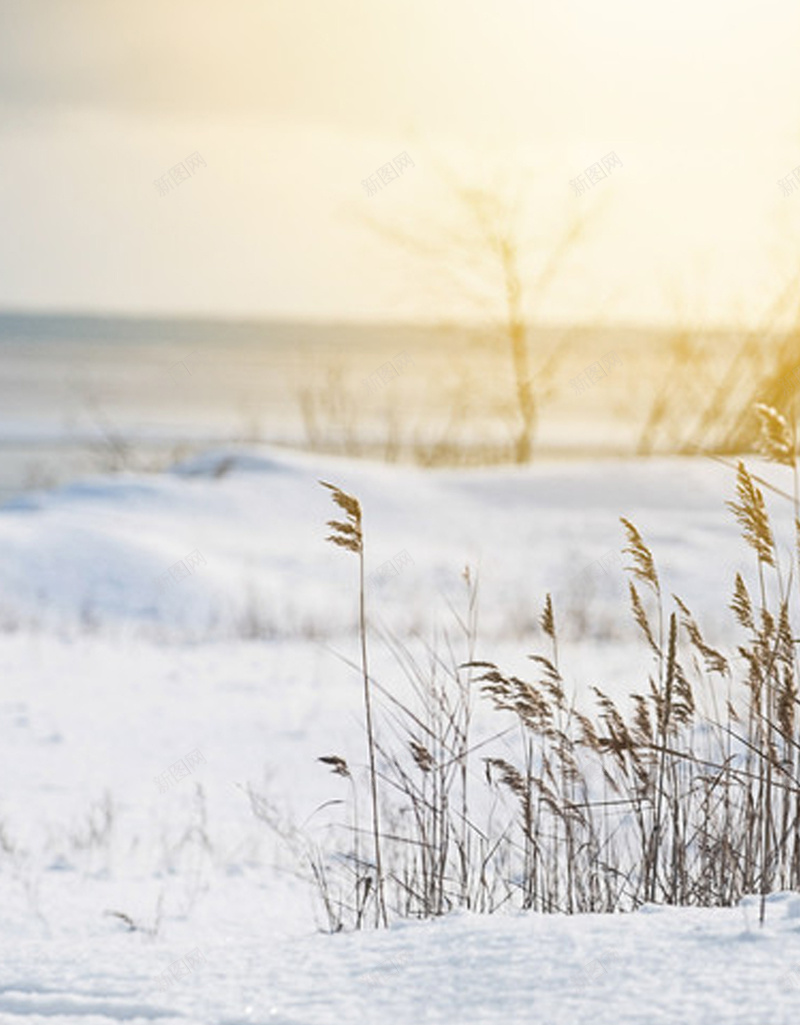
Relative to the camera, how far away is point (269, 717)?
779 cm

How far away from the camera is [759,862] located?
3.88 m

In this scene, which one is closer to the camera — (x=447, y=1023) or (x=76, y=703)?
(x=447, y=1023)

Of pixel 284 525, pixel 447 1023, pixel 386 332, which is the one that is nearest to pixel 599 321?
pixel 284 525

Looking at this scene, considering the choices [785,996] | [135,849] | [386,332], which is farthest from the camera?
[386,332]

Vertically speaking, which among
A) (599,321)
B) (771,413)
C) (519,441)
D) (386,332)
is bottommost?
(771,413)

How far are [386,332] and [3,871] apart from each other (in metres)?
111

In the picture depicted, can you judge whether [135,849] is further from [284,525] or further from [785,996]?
[284,525]

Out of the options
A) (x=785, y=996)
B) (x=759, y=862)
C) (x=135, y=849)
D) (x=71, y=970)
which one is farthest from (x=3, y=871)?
(x=785, y=996)

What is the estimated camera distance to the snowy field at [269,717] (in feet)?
9.20

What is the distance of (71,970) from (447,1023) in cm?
88

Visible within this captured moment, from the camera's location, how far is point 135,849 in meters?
5.60

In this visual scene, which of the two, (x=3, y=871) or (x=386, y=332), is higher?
(x=386, y=332)

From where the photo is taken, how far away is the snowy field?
110 inches

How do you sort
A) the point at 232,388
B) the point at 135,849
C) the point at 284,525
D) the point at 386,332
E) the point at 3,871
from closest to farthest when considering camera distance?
the point at 3,871
the point at 135,849
the point at 284,525
the point at 232,388
the point at 386,332
